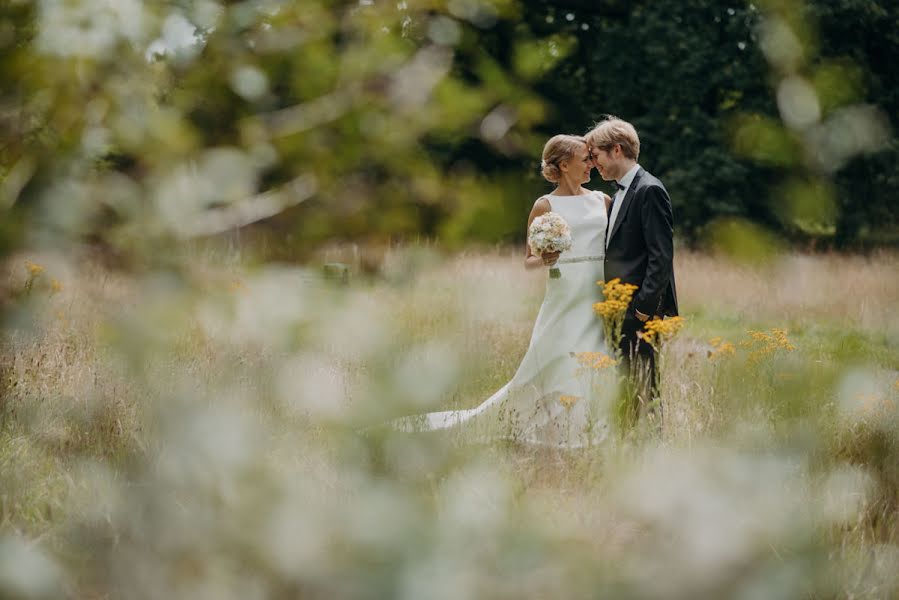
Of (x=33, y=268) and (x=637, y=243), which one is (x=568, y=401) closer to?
(x=637, y=243)

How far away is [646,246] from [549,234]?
518 mm

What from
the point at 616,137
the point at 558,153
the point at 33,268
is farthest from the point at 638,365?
the point at 33,268

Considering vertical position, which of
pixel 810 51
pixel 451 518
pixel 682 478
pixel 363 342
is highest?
pixel 810 51

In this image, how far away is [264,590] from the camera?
817 millimetres

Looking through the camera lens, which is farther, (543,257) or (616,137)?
(543,257)

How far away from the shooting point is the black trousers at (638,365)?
395 centimetres

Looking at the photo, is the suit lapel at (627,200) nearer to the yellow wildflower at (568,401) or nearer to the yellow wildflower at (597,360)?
the yellow wildflower at (597,360)

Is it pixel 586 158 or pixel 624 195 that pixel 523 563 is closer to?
pixel 624 195

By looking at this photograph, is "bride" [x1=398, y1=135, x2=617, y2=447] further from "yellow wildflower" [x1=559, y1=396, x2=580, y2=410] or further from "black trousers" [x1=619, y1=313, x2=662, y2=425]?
"yellow wildflower" [x1=559, y1=396, x2=580, y2=410]

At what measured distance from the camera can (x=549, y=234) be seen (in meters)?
4.15

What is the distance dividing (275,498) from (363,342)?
212mm

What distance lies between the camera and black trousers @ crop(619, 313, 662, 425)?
3945 millimetres

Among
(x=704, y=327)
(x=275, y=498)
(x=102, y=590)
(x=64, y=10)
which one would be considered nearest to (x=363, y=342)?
(x=275, y=498)

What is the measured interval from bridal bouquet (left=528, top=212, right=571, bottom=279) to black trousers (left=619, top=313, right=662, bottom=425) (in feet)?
1.77
